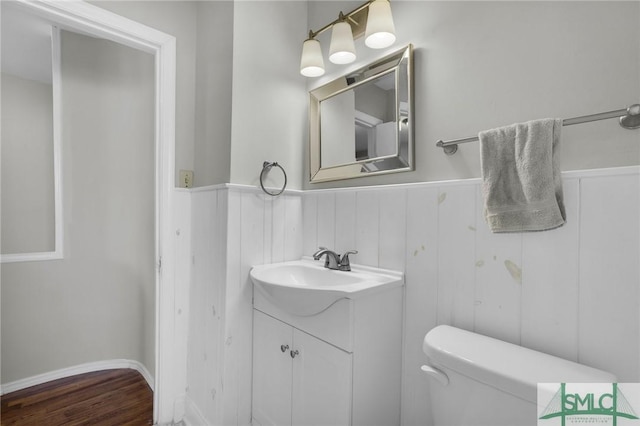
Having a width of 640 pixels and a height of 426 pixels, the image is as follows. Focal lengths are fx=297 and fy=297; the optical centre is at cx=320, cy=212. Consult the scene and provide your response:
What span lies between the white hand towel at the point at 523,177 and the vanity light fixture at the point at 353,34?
65 centimetres

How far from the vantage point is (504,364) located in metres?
0.79

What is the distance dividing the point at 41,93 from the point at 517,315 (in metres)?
2.90

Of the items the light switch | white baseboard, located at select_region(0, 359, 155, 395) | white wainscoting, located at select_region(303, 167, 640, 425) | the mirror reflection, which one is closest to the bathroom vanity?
white wainscoting, located at select_region(303, 167, 640, 425)

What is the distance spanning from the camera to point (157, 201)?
1.56 metres

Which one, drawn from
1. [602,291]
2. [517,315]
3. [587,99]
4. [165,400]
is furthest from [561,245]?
[165,400]

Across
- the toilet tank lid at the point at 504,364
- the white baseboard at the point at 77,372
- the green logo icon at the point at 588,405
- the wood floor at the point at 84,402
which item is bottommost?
the wood floor at the point at 84,402

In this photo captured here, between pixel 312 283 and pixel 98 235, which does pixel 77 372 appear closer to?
pixel 98 235

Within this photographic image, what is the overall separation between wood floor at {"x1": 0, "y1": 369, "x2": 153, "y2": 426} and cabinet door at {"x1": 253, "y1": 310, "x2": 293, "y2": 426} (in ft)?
2.28

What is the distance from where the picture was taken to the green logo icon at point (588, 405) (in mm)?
669

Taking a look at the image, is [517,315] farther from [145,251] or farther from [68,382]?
[68,382]

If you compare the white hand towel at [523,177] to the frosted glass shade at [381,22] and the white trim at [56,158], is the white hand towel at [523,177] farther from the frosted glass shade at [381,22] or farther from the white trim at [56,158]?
the white trim at [56,158]

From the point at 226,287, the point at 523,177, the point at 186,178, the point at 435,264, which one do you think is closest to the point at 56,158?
the point at 186,178

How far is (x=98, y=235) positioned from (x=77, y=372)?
94 centimetres

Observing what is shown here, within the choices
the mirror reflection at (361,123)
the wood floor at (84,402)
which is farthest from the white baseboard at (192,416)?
the mirror reflection at (361,123)
